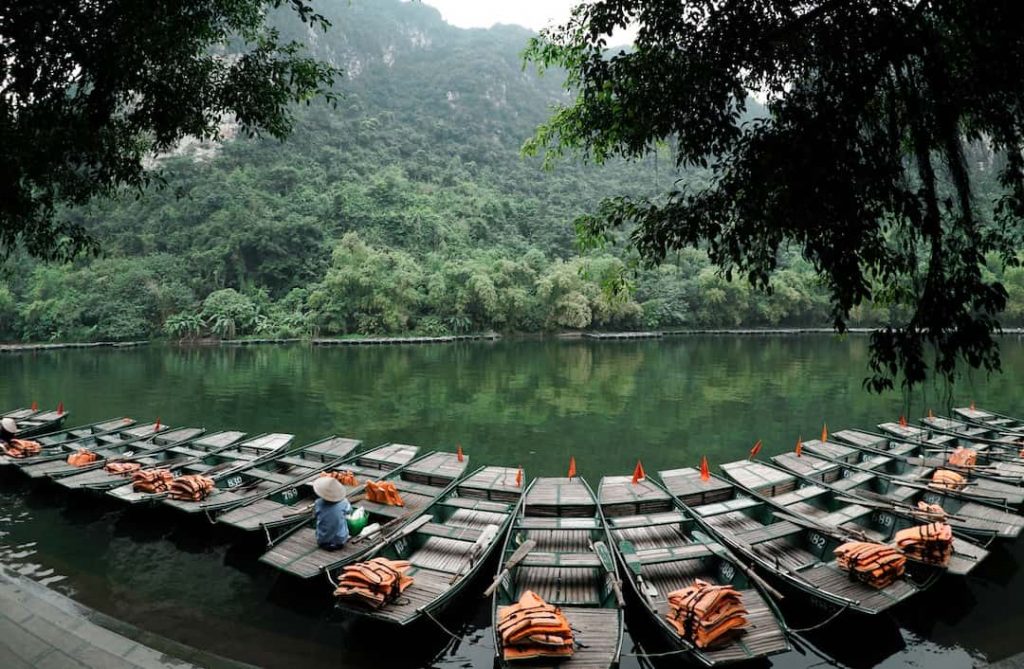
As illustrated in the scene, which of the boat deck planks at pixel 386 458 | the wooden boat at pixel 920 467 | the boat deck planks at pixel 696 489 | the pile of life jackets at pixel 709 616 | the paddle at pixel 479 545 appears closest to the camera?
the pile of life jackets at pixel 709 616

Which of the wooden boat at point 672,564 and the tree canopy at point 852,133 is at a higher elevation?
the tree canopy at point 852,133

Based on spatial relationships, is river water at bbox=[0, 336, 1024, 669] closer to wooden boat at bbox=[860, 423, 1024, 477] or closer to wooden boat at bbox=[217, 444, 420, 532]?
wooden boat at bbox=[217, 444, 420, 532]

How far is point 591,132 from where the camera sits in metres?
6.86

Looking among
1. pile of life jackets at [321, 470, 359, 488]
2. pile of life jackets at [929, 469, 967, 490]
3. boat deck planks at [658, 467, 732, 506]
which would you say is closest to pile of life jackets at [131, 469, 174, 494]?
pile of life jackets at [321, 470, 359, 488]

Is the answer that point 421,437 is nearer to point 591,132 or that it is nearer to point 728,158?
point 591,132

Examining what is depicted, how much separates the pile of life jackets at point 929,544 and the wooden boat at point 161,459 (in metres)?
14.3

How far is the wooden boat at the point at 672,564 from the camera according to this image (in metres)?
6.55

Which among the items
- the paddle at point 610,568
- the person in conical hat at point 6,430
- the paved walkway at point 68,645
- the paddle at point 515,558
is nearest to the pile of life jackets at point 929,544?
the paddle at point 610,568

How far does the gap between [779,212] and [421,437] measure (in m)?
17.9

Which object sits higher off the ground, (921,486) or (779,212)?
(779,212)

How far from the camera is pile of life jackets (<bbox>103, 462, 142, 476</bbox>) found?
12.6 meters

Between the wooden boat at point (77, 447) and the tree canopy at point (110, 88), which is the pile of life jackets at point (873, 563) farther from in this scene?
the wooden boat at point (77, 447)

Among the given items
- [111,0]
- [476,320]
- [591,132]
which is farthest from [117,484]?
[476,320]

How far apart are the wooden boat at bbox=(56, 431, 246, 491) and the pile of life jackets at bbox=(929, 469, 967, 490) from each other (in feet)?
53.5
